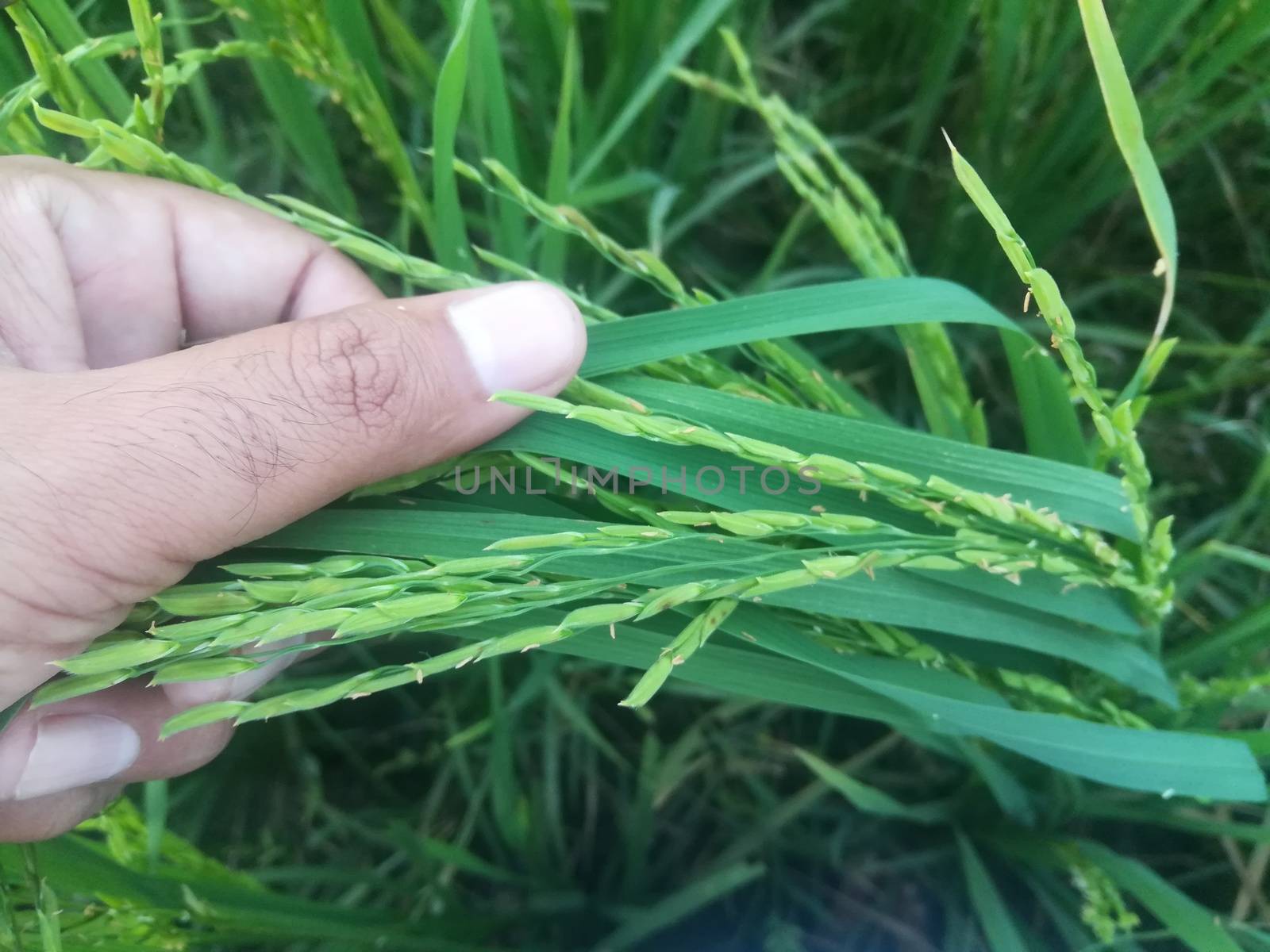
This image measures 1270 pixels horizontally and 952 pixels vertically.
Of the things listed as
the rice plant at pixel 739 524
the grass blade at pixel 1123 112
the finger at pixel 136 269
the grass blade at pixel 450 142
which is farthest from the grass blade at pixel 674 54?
the grass blade at pixel 1123 112

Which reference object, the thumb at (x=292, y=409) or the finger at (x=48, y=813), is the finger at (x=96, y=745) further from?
the thumb at (x=292, y=409)

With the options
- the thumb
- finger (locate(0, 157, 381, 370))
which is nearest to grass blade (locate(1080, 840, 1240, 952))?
the thumb

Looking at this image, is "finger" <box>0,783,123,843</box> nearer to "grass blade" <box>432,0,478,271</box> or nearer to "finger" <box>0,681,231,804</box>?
"finger" <box>0,681,231,804</box>

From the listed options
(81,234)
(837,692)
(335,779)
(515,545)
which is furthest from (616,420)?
(335,779)

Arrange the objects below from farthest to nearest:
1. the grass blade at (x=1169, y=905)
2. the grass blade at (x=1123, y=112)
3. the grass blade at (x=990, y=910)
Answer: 1. the grass blade at (x=990, y=910)
2. the grass blade at (x=1169, y=905)
3. the grass blade at (x=1123, y=112)

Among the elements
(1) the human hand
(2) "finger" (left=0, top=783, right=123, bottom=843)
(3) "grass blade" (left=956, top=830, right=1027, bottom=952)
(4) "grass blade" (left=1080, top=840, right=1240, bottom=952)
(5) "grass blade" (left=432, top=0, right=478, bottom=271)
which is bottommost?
(3) "grass blade" (left=956, top=830, right=1027, bottom=952)

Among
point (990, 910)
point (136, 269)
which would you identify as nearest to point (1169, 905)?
point (990, 910)

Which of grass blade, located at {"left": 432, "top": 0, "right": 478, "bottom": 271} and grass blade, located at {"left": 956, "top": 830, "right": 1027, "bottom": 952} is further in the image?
grass blade, located at {"left": 956, "top": 830, "right": 1027, "bottom": 952}

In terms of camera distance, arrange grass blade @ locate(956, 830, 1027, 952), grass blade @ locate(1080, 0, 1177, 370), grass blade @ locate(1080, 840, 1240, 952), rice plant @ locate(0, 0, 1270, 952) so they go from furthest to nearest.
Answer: grass blade @ locate(956, 830, 1027, 952), grass blade @ locate(1080, 840, 1240, 952), rice plant @ locate(0, 0, 1270, 952), grass blade @ locate(1080, 0, 1177, 370)

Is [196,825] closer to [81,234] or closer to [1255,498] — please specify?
[81,234]
